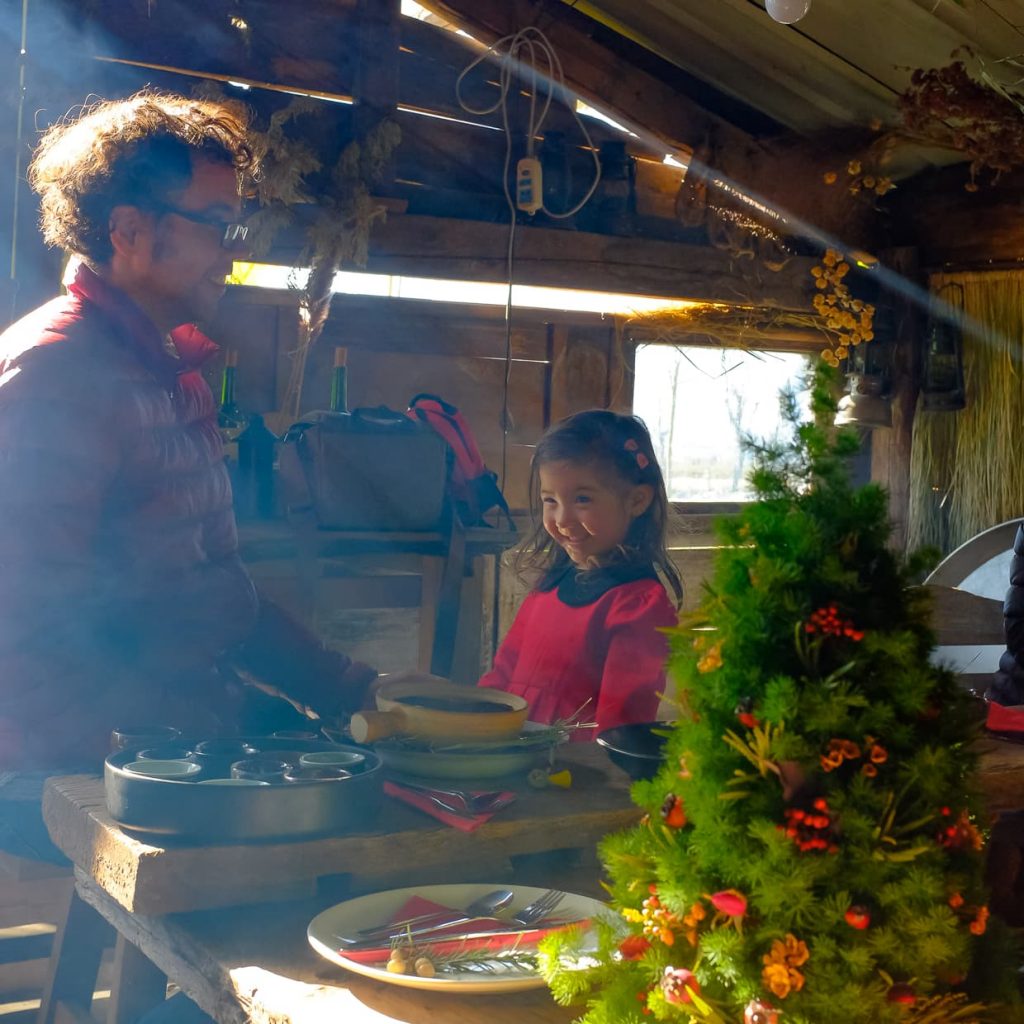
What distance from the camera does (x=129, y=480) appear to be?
80.0 inches

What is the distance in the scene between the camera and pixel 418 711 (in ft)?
4.92

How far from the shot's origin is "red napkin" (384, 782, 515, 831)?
1340 mm

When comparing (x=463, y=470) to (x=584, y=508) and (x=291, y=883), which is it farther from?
(x=291, y=883)

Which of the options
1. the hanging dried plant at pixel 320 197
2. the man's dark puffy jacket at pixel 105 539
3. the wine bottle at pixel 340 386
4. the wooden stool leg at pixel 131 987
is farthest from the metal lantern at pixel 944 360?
the wooden stool leg at pixel 131 987

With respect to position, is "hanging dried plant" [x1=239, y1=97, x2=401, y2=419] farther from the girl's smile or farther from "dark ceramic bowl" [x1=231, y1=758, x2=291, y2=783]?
"dark ceramic bowl" [x1=231, y1=758, x2=291, y2=783]

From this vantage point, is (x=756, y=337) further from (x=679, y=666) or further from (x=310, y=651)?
(x=679, y=666)

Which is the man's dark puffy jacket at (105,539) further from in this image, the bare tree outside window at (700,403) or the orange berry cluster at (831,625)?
the bare tree outside window at (700,403)

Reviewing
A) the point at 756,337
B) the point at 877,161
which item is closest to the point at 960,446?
the point at 756,337

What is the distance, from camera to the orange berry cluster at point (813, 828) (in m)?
0.84

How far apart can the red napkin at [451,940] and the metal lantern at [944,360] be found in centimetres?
525

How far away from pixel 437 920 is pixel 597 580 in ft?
5.33

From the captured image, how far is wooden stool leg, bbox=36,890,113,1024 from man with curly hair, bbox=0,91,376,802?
0.22 meters

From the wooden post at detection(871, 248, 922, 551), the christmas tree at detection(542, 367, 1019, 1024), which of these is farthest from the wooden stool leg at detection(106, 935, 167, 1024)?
the wooden post at detection(871, 248, 922, 551)

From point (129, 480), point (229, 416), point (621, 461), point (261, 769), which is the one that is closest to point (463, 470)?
point (229, 416)
